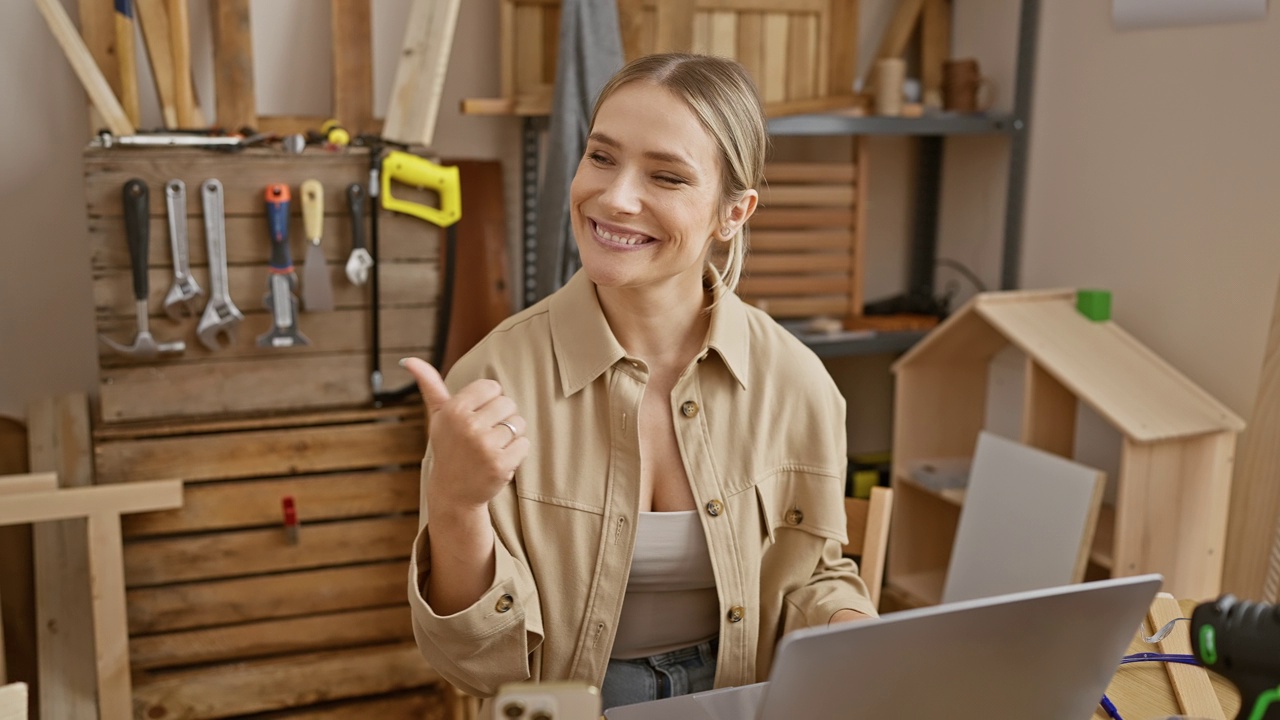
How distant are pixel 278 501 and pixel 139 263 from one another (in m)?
0.54

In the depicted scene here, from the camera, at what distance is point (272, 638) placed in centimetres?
225

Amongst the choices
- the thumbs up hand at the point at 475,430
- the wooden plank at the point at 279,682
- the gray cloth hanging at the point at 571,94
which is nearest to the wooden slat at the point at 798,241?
the gray cloth hanging at the point at 571,94

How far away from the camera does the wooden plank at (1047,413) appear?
2.34 metres

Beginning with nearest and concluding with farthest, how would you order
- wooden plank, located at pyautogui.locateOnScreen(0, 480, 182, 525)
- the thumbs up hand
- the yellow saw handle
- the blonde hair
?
1. the thumbs up hand
2. the blonde hair
3. wooden plank, located at pyautogui.locateOnScreen(0, 480, 182, 525)
4. the yellow saw handle

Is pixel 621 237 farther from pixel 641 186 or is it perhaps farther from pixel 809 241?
pixel 809 241

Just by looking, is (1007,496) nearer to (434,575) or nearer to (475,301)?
(475,301)

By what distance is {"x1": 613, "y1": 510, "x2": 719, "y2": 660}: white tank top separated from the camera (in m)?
1.32

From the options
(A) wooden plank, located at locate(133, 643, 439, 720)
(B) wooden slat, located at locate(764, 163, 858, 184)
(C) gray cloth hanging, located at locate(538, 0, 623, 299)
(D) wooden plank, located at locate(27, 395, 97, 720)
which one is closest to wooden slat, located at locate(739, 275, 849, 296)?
(B) wooden slat, located at locate(764, 163, 858, 184)

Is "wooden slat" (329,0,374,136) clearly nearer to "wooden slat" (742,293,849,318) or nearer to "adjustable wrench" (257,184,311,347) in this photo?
"adjustable wrench" (257,184,311,347)

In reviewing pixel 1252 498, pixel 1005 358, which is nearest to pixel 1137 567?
pixel 1252 498

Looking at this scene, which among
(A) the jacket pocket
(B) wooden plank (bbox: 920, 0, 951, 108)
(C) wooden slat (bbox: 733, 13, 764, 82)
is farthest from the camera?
(B) wooden plank (bbox: 920, 0, 951, 108)

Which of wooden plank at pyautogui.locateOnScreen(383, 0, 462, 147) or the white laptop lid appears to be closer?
the white laptop lid

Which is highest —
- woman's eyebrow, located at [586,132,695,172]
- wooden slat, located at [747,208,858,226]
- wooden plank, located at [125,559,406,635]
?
woman's eyebrow, located at [586,132,695,172]

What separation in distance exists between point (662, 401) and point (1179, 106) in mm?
1584
